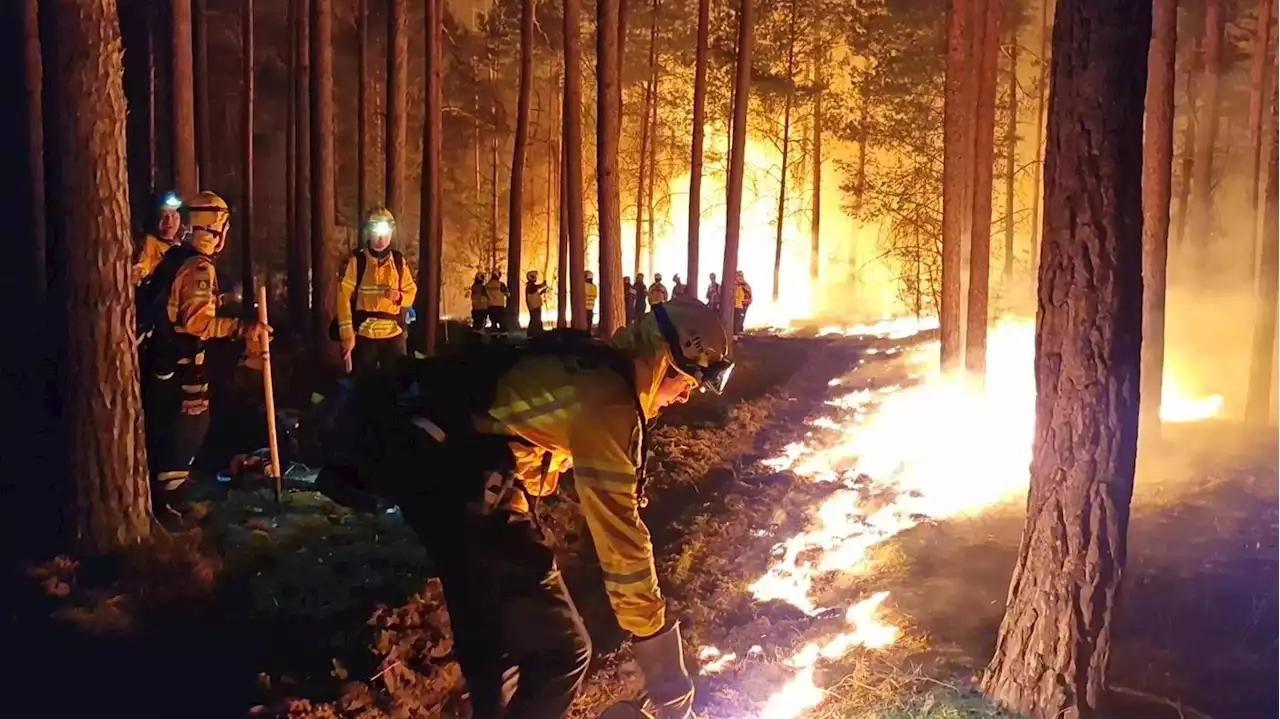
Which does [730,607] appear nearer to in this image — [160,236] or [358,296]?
[358,296]

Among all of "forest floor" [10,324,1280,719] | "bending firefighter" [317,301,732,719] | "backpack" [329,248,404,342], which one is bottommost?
"forest floor" [10,324,1280,719]

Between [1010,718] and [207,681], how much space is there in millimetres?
4053

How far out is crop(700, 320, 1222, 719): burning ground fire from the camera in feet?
20.0

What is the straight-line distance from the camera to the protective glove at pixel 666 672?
354cm

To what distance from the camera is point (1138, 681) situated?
17.6 feet

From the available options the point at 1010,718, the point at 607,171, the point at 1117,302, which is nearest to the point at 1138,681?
the point at 1010,718

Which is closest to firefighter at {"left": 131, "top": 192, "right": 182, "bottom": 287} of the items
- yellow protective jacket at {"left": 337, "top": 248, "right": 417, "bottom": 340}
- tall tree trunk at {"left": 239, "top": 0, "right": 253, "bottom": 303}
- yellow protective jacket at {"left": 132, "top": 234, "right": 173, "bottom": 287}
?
yellow protective jacket at {"left": 132, "top": 234, "right": 173, "bottom": 287}

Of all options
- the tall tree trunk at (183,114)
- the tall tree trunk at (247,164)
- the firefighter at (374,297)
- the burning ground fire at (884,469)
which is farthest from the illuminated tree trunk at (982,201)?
the tall tree trunk at (247,164)

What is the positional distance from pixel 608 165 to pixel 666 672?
1112 cm

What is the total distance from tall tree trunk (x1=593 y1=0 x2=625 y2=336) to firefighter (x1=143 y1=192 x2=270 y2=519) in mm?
7587

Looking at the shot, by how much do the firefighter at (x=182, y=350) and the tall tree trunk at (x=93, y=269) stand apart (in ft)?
2.00

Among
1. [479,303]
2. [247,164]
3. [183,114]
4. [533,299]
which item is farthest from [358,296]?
[533,299]

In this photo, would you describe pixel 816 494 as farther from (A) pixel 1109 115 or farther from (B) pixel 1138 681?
(A) pixel 1109 115

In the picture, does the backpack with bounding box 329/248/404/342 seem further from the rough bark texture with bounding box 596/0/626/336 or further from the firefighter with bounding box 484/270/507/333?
the firefighter with bounding box 484/270/507/333
